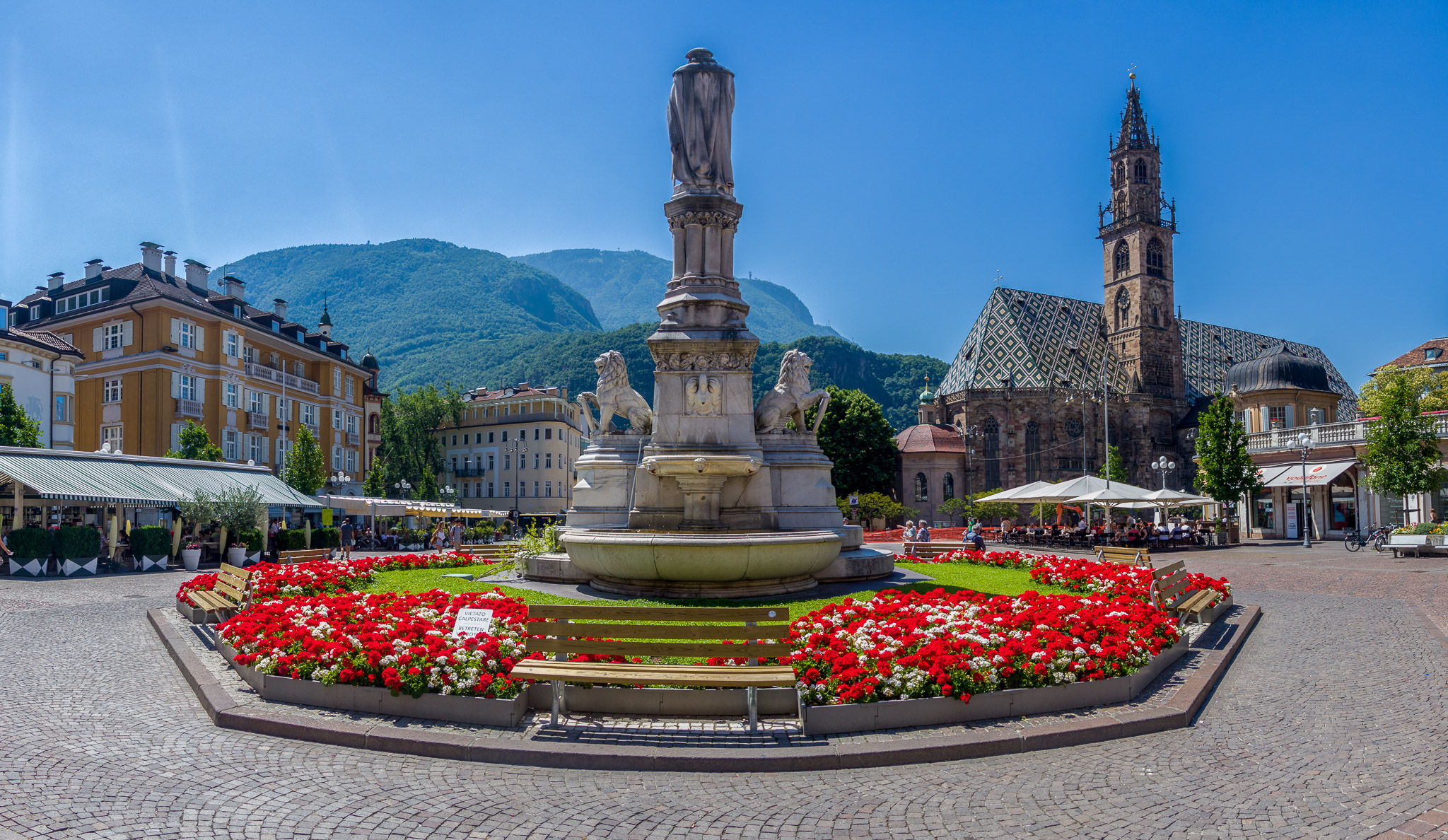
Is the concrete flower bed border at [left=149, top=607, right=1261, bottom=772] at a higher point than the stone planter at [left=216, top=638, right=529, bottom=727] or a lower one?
lower

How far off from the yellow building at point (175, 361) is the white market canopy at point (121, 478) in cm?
1318

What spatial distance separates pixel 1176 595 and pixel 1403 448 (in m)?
31.1

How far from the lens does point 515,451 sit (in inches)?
3147

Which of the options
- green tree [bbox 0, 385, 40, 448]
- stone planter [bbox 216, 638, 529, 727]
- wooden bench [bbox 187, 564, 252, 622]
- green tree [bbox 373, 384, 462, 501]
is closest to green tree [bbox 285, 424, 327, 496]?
green tree [bbox 0, 385, 40, 448]

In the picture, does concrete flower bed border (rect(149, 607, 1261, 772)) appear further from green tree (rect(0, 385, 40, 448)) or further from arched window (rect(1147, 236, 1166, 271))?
arched window (rect(1147, 236, 1166, 271))

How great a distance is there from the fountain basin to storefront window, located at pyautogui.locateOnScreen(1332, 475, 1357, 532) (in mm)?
40628

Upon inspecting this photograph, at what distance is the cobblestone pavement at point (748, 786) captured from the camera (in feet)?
16.6

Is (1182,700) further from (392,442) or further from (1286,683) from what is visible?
(392,442)

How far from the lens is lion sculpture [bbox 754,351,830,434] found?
15.5 meters

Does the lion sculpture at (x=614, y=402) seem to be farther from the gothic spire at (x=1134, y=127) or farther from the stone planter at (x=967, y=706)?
the gothic spire at (x=1134, y=127)

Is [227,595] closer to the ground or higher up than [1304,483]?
closer to the ground

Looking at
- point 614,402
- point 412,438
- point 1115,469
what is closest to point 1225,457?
point 1115,469

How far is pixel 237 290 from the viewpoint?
55.9 metres

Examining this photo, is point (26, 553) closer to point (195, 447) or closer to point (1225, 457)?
point (195, 447)
